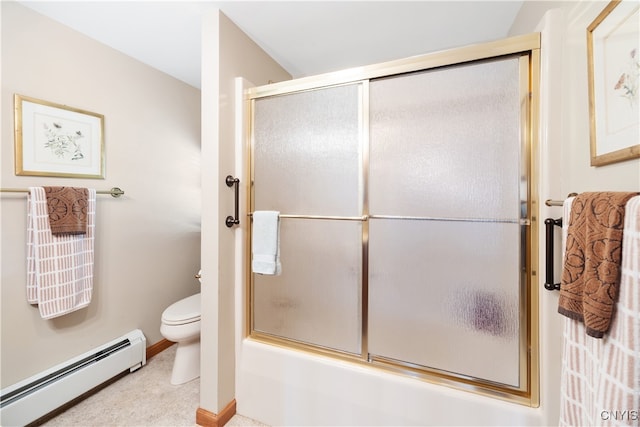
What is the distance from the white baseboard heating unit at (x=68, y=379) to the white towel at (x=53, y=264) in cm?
36

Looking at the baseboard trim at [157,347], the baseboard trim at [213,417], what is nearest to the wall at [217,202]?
the baseboard trim at [213,417]

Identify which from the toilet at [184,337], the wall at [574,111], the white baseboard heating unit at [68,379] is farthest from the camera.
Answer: the toilet at [184,337]

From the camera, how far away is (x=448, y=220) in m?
1.21

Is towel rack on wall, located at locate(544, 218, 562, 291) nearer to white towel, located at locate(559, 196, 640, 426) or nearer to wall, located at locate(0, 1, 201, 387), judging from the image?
white towel, located at locate(559, 196, 640, 426)

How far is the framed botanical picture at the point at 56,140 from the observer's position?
1420 millimetres

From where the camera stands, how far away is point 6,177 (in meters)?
1.37

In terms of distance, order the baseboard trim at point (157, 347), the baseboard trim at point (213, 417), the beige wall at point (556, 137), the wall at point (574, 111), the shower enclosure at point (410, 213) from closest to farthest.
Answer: the wall at point (574, 111) < the beige wall at point (556, 137) < the shower enclosure at point (410, 213) < the baseboard trim at point (213, 417) < the baseboard trim at point (157, 347)

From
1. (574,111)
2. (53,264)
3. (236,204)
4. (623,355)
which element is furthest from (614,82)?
(53,264)

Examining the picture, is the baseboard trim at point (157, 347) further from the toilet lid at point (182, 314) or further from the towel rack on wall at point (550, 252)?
the towel rack on wall at point (550, 252)

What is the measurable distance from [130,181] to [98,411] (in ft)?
4.94

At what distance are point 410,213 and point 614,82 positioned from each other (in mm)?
770

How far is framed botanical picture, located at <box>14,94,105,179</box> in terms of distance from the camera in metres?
1.42

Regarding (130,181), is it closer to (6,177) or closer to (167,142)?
(167,142)

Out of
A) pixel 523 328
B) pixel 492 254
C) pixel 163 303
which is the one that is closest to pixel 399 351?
pixel 523 328
